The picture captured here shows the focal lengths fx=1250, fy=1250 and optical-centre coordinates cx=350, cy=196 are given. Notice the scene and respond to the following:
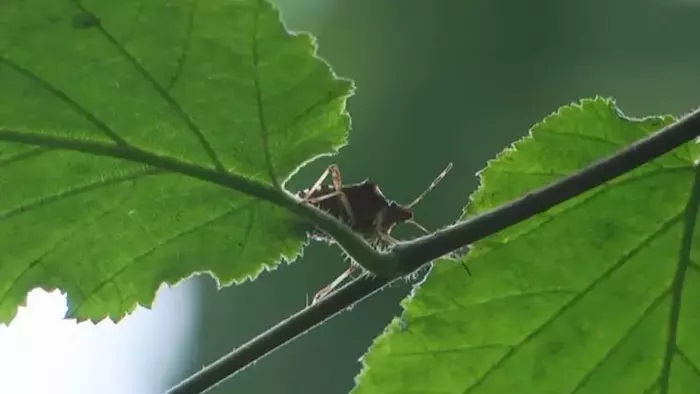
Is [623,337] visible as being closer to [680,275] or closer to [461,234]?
[680,275]

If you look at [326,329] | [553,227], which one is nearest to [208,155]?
[553,227]

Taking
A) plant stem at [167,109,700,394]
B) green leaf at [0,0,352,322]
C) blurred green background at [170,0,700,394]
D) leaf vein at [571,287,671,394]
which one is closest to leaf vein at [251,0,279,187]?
green leaf at [0,0,352,322]

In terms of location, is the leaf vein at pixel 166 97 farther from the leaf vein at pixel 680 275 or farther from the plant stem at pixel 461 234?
the leaf vein at pixel 680 275

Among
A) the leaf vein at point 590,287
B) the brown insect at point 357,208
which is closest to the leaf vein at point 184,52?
the brown insect at point 357,208

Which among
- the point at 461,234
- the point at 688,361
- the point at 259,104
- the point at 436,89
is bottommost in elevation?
the point at 688,361

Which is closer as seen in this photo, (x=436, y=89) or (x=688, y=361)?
(x=688, y=361)

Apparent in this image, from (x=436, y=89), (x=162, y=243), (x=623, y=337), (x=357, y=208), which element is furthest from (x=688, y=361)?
(x=436, y=89)

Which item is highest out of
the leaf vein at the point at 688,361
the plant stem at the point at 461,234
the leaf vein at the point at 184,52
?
the leaf vein at the point at 184,52
